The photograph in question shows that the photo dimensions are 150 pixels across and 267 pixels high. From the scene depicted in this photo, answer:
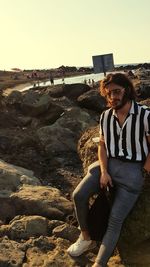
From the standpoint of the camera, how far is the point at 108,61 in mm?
20547

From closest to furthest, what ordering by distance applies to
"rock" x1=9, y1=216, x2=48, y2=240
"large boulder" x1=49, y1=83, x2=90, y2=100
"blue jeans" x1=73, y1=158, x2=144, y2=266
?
1. "blue jeans" x1=73, y1=158, x2=144, y2=266
2. "rock" x1=9, y1=216, x2=48, y2=240
3. "large boulder" x1=49, y1=83, x2=90, y2=100

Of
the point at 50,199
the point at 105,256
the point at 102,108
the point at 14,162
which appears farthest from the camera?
the point at 102,108

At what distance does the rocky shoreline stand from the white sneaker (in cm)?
8

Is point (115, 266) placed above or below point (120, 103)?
below

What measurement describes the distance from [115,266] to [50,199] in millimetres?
2137

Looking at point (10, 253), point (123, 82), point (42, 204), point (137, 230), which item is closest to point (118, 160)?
point (123, 82)

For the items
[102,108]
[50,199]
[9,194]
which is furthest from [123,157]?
[102,108]

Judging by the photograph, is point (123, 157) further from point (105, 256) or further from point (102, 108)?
point (102, 108)

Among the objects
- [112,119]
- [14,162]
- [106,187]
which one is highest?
[112,119]

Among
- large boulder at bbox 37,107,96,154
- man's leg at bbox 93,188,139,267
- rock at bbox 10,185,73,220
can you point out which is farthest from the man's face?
large boulder at bbox 37,107,96,154

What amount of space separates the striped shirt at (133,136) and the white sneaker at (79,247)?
3.44 ft

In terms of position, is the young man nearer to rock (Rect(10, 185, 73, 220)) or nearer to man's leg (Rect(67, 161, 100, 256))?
man's leg (Rect(67, 161, 100, 256))

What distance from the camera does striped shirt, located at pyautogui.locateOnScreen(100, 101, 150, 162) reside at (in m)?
5.39

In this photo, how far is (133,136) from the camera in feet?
17.8
